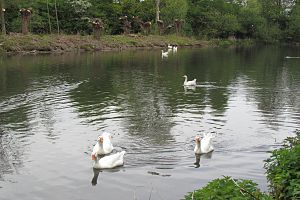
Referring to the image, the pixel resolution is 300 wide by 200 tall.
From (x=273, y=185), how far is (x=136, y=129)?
9.47m

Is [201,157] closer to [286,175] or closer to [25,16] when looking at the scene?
[286,175]

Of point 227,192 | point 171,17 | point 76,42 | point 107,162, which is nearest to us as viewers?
point 227,192

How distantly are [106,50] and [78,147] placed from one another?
51.6 metres

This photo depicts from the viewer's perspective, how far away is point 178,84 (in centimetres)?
3144

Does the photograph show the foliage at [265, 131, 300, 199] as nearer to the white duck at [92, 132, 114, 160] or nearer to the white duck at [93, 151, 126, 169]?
the white duck at [93, 151, 126, 169]

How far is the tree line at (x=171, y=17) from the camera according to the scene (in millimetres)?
72881

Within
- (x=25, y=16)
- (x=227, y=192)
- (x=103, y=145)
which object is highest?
(x=25, y=16)

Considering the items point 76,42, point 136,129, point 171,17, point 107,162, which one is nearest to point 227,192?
point 107,162

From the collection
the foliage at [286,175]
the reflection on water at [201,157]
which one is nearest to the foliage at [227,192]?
the foliage at [286,175]

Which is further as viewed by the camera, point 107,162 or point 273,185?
point 107,162

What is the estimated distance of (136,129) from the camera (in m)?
18.0

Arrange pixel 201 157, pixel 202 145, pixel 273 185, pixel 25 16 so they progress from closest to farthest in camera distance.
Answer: pixel 273 185 < pixel 201 157 < pixel 202 145 < pixel 25 16

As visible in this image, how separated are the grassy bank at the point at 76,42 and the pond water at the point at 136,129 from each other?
2414cm

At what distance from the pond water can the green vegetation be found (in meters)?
3.31
